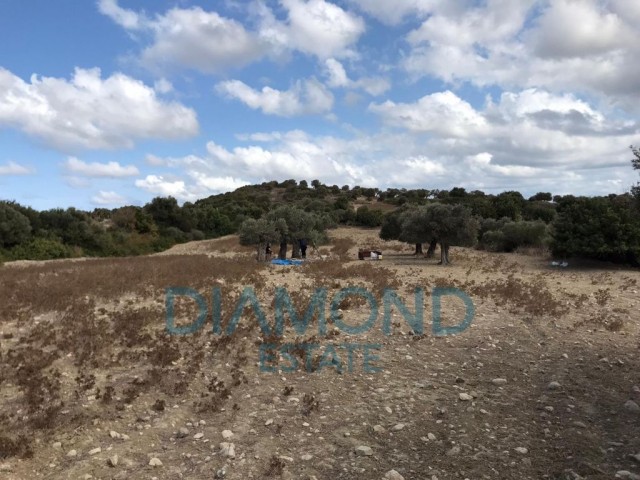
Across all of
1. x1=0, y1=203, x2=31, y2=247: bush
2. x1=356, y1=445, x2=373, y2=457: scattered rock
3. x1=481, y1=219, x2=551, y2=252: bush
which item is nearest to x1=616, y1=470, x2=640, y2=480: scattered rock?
x1=356, y1=445, x2=373, y2=457: scattered rock

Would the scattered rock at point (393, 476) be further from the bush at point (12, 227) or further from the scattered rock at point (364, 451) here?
the bush at point (12, 227)

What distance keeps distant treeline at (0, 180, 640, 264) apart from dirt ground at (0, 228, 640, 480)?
4.27m

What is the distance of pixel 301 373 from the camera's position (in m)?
8.78

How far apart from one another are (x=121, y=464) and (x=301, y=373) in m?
3.58

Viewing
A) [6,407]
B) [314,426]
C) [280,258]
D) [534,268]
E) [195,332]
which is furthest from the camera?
[280,258]

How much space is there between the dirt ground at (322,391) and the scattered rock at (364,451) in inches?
1.9

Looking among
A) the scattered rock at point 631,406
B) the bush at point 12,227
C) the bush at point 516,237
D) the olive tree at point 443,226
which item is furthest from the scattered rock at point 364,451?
the bush at point 12,227

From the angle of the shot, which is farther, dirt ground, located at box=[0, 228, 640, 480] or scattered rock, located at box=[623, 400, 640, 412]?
scattered rock, located at box=[623, 400, 640, 412]

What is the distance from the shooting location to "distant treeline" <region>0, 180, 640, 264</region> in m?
24.1

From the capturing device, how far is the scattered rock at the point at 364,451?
6.04 meters

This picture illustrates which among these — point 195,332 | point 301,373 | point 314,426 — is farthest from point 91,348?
point 314,426

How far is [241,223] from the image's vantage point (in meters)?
28.7

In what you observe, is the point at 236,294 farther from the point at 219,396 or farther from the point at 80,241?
the point at 80,241

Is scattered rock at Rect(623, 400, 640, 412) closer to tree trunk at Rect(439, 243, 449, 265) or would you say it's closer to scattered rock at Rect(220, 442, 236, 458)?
scattered rock at Rect(220, 442, 236, 458)
